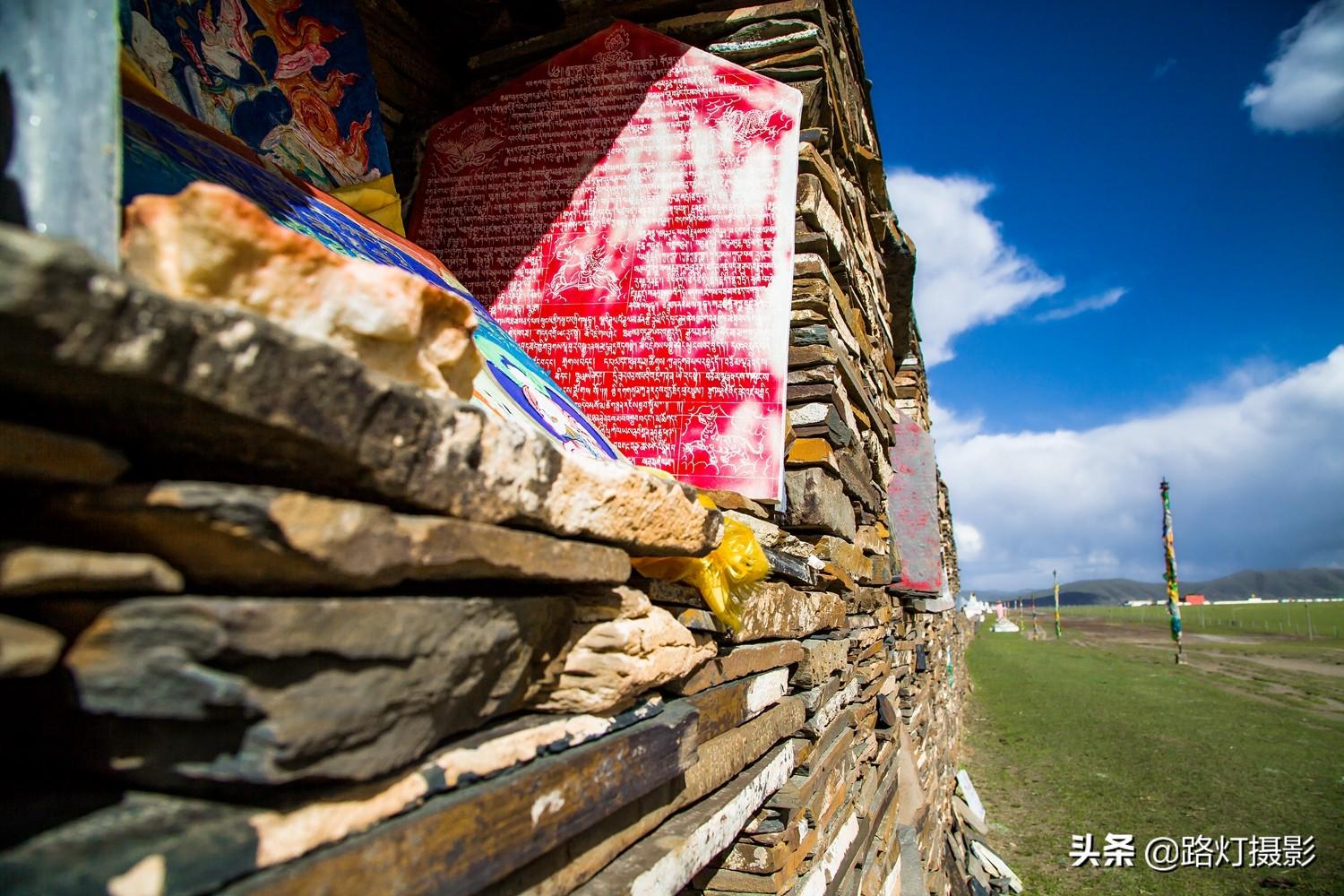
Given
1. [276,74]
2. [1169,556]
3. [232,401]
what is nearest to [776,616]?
[232,401]

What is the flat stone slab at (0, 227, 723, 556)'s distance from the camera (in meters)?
0.56

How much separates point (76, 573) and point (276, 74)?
91.1 inches

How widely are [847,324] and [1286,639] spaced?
47313mm

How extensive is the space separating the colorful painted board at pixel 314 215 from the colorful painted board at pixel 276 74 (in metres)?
0.28

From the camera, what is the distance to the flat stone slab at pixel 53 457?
24.2 inches

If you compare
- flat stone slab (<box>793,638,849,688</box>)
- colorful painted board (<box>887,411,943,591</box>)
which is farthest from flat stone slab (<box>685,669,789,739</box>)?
colorful painted board (<box>887,411,943,591</box>)

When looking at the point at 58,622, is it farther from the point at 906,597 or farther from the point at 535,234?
the point at 906,597

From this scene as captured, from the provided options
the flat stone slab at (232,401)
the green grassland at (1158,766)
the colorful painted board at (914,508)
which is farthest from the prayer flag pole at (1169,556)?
the flat stone slab at (232,401)

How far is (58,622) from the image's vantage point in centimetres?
68

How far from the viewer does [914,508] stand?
6.64m

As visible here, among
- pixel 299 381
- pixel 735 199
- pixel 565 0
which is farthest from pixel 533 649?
pixel 565 0

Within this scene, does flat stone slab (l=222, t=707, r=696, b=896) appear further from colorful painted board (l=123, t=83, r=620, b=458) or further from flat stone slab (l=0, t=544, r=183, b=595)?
colorful painted board (l=123, t=83, r=620, b=458)

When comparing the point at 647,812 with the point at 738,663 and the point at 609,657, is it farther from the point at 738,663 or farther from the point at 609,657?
the point at 738,663

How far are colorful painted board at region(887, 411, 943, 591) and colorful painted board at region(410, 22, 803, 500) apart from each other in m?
3.68
